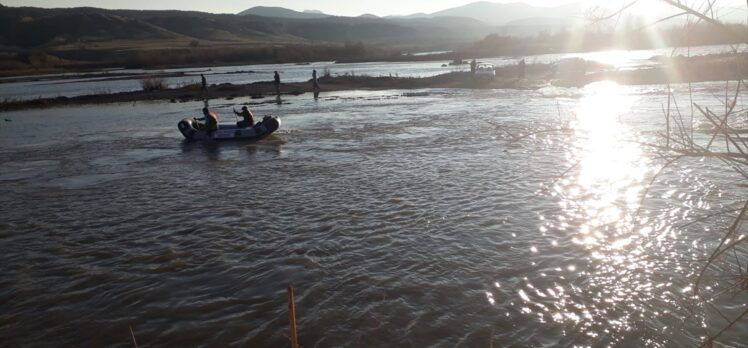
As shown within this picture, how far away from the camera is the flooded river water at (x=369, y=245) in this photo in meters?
6.25

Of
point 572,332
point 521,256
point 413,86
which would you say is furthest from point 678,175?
point 413,86

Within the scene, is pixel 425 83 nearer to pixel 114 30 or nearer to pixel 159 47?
pixel 159 47

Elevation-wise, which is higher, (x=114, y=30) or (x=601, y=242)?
(x=114, y=30)

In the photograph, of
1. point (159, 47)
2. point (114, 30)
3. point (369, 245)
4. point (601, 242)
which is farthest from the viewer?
point (114, 30)

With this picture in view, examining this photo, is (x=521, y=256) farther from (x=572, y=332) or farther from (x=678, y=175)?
(x=678, y=175)

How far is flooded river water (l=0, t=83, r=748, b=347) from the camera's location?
6.25m

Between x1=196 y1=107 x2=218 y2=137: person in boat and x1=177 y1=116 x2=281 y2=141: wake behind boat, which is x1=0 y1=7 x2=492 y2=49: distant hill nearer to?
x1=177 y1=116 x2=281 y2=141: wake behind boat

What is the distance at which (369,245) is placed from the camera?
8688mm

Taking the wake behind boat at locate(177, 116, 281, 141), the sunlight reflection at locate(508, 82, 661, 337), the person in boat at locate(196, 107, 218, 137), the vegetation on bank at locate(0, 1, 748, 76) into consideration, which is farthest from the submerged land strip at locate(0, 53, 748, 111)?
the sunlight reflection at locate(508, 82, 661, 337)

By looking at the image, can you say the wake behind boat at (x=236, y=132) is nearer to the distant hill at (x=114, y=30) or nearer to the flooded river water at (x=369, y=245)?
the flooded river water at (x=369, y=245)

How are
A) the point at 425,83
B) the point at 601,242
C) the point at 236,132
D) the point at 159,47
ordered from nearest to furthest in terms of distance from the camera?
the point at 601,242, the point at 236,132, the point at 425,83, the point at 159,47

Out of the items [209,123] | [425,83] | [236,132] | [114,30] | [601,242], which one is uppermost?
[114,30]

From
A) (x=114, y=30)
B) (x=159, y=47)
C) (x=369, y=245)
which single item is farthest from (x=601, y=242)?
(x=114, y=30)

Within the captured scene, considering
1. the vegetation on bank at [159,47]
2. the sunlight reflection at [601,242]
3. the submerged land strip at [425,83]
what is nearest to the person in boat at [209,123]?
the sunlight reflection at [601,242]
